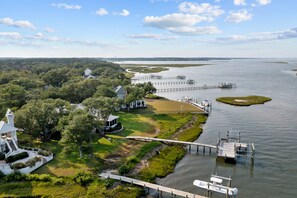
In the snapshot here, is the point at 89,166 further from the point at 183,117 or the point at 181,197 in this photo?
the point at 183,117

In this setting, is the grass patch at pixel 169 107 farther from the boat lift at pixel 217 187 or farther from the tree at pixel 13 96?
the boat lift at pixel 217 187

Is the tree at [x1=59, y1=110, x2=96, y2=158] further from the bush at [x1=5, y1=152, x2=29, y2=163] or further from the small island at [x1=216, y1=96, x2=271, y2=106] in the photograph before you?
the small island at [x1=216, y1=96, x2=271, y2=106]

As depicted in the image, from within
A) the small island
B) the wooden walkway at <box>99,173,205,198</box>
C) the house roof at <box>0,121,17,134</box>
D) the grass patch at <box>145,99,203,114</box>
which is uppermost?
the house roof at <box>0,121,17,134</box>

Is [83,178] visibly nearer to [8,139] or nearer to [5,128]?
[8,139]

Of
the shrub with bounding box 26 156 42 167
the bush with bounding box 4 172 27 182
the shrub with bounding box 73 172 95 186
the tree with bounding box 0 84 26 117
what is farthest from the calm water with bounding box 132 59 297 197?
the tree with bounding box 0 84 26 117

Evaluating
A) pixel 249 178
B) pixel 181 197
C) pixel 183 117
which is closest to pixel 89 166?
pixel 181 197

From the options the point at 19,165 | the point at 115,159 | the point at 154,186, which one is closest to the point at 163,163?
the point at 115,159
